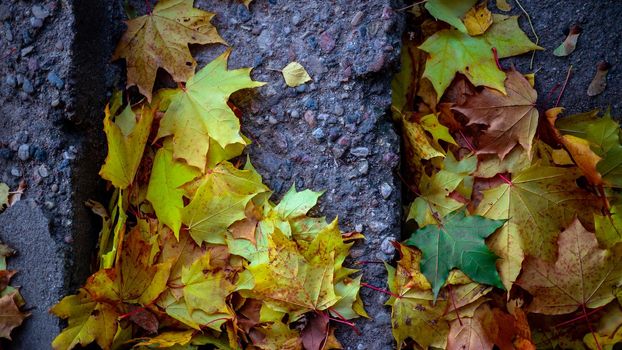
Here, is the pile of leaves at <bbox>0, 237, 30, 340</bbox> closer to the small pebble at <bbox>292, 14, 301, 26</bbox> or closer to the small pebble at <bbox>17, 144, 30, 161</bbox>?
the small pebble at <bbox>17, 144, 30, 161</bbox>

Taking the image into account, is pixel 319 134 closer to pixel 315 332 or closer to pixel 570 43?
pixel 315 332

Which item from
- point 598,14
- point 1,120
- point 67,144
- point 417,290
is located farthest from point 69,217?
point 598,14

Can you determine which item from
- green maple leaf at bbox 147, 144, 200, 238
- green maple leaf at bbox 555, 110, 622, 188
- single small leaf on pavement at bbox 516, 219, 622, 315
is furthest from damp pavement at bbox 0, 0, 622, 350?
single small leaf on pavement at bbox 516, 219, 622, 315

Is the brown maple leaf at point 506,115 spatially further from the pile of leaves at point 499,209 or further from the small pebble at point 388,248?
the small pebble at point 388,248

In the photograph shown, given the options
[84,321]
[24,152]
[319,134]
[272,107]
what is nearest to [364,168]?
[319,134]

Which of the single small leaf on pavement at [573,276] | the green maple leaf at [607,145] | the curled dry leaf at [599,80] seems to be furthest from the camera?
the curled dry leaf at [599,80]

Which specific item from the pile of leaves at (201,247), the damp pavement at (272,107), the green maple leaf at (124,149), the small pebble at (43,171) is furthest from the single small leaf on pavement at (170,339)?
the small pebble at (43,171)
